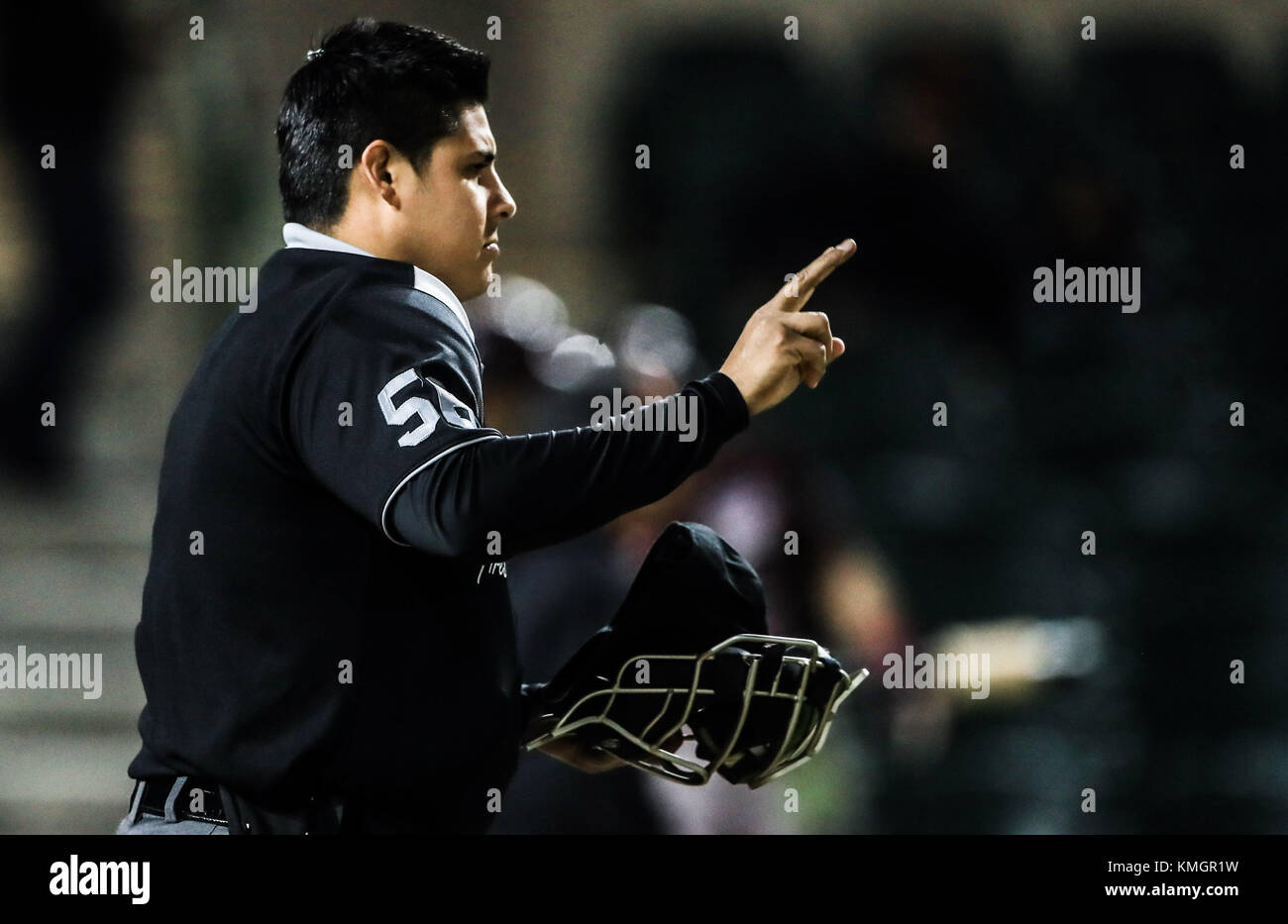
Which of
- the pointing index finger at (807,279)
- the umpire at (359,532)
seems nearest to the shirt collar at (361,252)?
the umpire at (359,532)

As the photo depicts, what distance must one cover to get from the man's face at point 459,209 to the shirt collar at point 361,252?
2cm

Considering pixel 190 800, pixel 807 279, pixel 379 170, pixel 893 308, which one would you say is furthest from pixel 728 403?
pixel 893 308

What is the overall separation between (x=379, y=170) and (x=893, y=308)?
3406 millimetres

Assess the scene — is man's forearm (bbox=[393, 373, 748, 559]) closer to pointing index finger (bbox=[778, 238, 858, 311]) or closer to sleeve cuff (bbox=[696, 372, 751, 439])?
sleeve cuff (bbox=[696, 372, 751, 439])

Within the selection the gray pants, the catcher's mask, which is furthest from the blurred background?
the gray pants

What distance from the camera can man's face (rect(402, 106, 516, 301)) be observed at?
165 centimetres

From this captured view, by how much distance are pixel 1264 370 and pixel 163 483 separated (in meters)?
4.24

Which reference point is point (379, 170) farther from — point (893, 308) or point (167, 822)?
point (893, 308)

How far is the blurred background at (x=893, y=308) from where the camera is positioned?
4582 mm

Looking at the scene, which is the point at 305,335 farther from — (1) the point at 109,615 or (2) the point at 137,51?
(2) the point at 137,51

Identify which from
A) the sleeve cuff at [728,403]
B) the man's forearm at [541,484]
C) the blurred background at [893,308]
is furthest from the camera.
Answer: the blurred background at [893,308]

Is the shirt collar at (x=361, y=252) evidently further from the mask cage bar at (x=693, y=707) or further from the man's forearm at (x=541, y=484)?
the mask cage bar at (x=693, y=707)

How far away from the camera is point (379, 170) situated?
165cm

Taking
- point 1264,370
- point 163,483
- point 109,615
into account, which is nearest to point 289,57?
point 109,615
